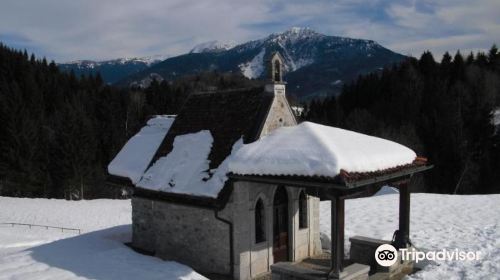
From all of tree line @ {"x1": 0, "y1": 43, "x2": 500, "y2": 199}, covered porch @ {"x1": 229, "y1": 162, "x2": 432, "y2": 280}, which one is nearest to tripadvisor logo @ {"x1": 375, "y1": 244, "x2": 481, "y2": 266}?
covered porch @ {"x1": 229, "y1": 162, "x2": 432, "y2": 280}

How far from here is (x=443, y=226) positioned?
16984 mm

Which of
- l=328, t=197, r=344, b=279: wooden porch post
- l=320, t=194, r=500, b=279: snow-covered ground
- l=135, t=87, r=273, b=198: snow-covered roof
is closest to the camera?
l=328, t=197, r=344, b=279: wooden porch post

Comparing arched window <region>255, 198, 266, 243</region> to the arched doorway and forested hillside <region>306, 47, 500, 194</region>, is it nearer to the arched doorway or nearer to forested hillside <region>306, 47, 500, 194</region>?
the arched doorway

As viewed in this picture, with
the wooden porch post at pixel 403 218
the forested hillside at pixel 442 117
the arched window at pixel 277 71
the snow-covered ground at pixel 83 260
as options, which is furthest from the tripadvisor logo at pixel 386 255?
the forested hillside at pixel 442 117

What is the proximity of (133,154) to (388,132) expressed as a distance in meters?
32.2

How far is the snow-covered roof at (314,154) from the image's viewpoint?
10.1m

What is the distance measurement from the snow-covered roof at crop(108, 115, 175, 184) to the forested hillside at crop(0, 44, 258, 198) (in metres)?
27.5

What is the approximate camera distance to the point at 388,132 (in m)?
42.9

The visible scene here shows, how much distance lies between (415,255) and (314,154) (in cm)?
587

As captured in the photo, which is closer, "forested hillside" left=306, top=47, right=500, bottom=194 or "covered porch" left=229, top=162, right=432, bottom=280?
"covered porch" left=229, top=162, right=432, bottom=280

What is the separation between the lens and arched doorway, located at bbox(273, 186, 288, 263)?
13511 millimetres

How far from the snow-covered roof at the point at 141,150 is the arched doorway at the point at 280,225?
5.10 metres

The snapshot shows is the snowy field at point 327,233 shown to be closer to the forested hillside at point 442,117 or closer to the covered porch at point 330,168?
the covered porch at point 330,168

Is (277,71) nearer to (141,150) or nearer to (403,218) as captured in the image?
(403,218)
